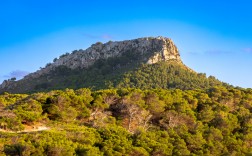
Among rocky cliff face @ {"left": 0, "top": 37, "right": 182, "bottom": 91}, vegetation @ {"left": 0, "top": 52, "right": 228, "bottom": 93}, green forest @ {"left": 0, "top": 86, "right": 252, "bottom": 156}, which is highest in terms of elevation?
rocky cliff face @ {"left": 0, "top": 37, "right": 182, "bottom": 91}

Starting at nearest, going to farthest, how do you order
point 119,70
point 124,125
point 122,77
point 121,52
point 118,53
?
point 124,125 → point 122,77 → point 119,70 → point 121,52 → point 118,53

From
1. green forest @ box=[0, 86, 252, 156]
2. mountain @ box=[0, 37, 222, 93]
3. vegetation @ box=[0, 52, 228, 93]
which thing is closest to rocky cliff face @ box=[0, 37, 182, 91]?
mountain @ box=[0, 37, 222, 93]

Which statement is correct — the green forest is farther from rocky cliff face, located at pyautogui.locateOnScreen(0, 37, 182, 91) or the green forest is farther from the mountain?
rocky cliff face, located at pyautogui.locateOnScreen(0, 37, 182, 91)

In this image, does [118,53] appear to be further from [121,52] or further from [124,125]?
[124,125]

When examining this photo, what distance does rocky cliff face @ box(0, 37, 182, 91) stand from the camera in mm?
126312

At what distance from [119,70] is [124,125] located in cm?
7603

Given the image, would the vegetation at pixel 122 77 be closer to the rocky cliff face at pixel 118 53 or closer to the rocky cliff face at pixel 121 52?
the rocky cliff face at pixel 118 53

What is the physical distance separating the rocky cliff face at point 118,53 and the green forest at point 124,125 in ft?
202

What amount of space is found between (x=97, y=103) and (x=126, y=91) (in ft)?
22.0

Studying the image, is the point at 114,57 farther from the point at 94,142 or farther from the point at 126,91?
the point at 94,142

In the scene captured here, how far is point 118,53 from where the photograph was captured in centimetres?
13788

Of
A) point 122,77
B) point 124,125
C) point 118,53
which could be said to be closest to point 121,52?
point 118,53

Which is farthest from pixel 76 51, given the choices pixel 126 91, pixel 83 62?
pixel 126 91

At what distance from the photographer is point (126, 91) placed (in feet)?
186
